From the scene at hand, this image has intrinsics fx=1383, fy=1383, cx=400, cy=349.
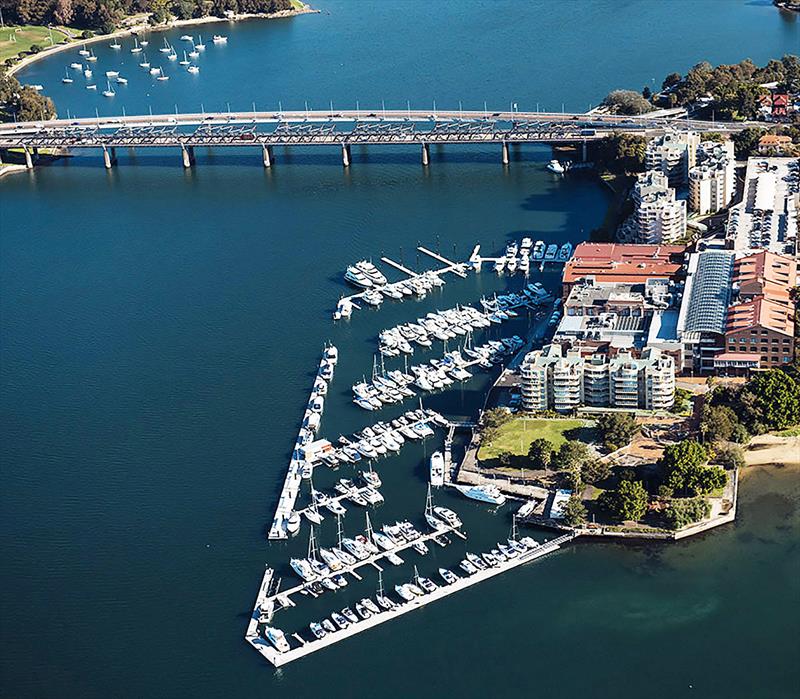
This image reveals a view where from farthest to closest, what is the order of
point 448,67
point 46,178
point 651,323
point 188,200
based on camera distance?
point 448,67, point 46,178, point 188,200, point 651,323

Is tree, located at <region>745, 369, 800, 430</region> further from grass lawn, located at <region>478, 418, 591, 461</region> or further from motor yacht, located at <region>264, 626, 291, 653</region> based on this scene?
motor yacht, located at <region>264, 626, 291, 653</region>

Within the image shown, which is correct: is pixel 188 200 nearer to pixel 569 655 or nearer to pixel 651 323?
pixel 651 323

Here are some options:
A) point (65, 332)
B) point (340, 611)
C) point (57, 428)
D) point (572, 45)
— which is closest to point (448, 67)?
point (572, 45)

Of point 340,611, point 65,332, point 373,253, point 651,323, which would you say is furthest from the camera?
point 373,253

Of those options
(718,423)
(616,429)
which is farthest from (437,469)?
(718,423)

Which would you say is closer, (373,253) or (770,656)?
Answer: (770,656)

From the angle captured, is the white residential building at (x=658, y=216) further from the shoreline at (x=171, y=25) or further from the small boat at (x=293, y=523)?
the shoreline at (x=171, y=25)
